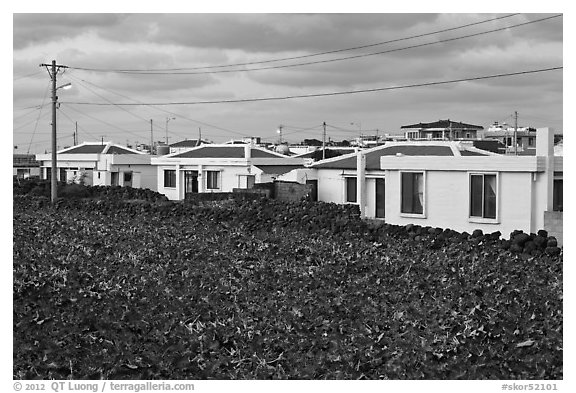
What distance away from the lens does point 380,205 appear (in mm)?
20406

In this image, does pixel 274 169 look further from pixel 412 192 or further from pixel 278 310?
pixel 278 310

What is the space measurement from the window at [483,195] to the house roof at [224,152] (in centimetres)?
1499

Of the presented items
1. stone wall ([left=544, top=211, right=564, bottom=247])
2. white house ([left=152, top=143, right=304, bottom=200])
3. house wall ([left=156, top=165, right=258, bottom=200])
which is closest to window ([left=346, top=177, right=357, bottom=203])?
white house ([left=152, top=143, right=304, bottom=200])

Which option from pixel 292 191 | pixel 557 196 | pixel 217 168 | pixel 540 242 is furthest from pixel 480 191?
pixel 217 168

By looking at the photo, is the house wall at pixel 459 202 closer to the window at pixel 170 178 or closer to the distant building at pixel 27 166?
the window at pixel 170 178

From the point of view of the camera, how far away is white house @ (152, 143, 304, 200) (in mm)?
27906

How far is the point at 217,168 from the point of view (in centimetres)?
2878

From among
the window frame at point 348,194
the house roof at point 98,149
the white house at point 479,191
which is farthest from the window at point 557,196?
the house roof at point 98,149

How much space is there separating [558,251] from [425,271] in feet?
10.0

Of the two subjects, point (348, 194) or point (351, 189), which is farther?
point (348, 194)

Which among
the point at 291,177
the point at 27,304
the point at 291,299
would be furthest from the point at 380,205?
the point at 27,304

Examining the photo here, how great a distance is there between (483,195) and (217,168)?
1535cm

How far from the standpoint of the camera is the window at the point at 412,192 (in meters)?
16.0
